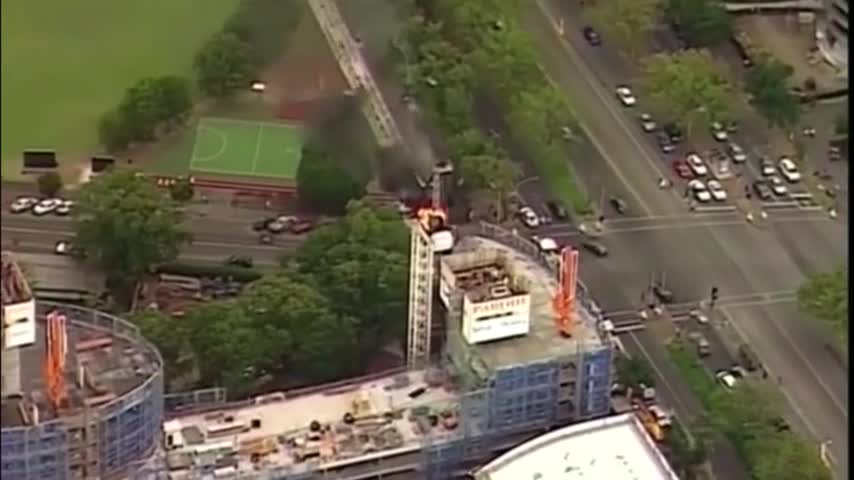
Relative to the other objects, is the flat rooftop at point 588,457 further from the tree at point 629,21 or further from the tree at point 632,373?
the tree at point 629,21

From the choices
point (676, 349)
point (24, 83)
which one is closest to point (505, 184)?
point (676, 349)

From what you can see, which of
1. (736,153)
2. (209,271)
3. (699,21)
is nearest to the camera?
(209,271)

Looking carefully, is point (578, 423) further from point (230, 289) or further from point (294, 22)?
point (294, 22)

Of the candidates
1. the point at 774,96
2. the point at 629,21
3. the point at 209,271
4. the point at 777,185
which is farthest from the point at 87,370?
the point at 629,21

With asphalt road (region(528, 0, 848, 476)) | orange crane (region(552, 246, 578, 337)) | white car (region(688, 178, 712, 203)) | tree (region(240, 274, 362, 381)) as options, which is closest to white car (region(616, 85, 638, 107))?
asphalt road (region(528, 0, 848, 476))

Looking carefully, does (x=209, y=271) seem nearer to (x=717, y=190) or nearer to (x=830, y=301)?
(x=717, y=190)

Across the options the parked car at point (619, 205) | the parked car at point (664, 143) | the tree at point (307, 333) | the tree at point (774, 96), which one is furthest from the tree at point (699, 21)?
the tree at point (307, 333)
